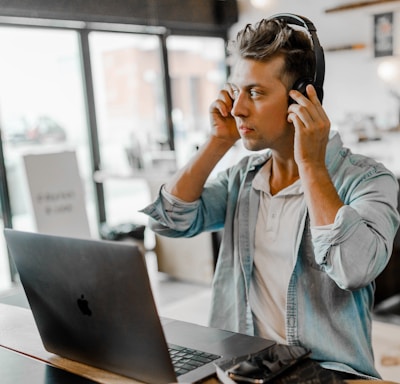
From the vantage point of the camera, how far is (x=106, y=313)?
0.95 metres

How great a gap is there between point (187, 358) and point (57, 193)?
3.03 metres

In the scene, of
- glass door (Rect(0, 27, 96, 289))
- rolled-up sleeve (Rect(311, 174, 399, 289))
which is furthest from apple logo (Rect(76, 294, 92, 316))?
glass door (Rect(0, 27, 96, 289))

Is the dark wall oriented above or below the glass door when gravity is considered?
above

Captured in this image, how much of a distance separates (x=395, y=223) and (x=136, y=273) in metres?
0.65

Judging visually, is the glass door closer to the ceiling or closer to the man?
the ceiling

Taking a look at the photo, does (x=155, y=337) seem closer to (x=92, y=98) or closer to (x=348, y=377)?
(x=348, y=377)

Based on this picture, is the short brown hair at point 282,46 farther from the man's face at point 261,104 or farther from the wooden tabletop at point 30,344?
the wooden tabletop at point 30,344

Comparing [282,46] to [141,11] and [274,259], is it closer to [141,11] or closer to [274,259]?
[274,259]

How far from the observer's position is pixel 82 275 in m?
0.95

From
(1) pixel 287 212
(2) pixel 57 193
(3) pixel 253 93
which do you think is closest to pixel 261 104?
(3) pixel 253 93

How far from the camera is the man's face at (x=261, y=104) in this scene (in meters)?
1.35

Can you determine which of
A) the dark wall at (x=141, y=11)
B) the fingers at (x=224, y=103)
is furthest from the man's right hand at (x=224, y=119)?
the dark wall at (x=141, y=11)

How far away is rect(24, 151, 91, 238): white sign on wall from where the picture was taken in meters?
3.82

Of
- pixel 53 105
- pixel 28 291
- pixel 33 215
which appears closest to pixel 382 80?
pixel 53 105
